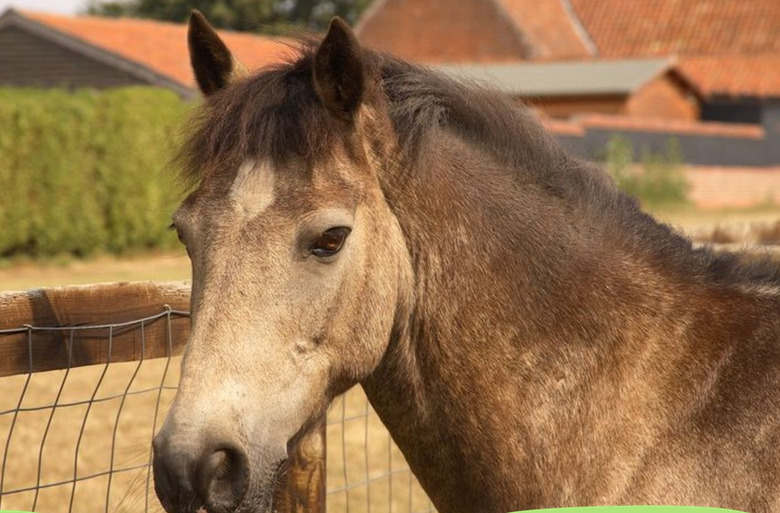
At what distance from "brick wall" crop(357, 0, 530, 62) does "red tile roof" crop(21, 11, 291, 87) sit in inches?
387

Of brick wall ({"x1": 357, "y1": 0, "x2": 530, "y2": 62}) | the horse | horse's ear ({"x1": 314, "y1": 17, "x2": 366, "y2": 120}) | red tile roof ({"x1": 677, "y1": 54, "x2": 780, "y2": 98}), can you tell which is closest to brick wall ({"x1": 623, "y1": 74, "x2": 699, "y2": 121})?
red tile roof ({"x1": 677, "y1": 54, "x2": 780, "y2": 98})

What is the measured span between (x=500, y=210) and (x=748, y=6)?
4516 centimetres

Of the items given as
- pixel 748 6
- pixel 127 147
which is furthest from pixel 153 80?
pixel 748 6

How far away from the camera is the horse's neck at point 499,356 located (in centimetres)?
301

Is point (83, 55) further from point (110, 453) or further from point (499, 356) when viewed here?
point (499, 356)

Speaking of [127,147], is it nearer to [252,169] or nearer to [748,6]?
[252,169]

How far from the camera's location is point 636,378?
3133 mm

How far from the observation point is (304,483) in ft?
13.4

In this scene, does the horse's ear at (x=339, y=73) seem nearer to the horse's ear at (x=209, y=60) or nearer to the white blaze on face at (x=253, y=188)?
the white blaze on face at (x=253, y=188)

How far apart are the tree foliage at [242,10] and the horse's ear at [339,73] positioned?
173ft

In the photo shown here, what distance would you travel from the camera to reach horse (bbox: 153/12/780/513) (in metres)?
→ 2.78

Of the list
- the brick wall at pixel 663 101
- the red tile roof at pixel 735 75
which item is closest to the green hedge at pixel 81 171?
the brick wall at pixel 663 101

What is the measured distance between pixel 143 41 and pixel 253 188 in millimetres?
30930

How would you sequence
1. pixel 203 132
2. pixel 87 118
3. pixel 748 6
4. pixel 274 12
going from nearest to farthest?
pixel 203 132 < pixel 87 118 < pixel 748 6 < pixel 274 12
